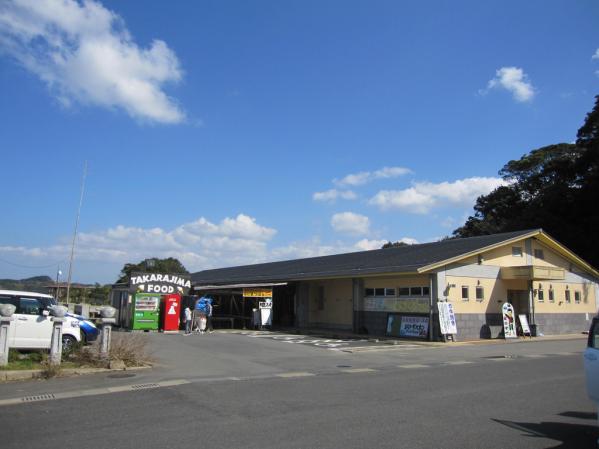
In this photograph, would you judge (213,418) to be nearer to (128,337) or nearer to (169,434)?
(169,434)

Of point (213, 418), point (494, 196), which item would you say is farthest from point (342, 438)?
point (494, 196)

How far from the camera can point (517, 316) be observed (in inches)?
1117

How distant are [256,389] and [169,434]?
3.68 m

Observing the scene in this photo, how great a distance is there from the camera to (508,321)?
86.5ft

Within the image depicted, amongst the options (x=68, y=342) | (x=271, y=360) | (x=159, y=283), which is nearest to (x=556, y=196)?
(x=159, y=283)

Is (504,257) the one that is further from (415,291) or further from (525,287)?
(415,291)

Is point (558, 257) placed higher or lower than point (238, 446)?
higher

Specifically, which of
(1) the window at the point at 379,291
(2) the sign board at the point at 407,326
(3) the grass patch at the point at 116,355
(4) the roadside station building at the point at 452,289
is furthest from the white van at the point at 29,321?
(1) the window at the point at 379,291

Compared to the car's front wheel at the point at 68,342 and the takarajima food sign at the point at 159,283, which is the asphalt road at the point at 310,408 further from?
the takarajima food sign at the point at 159,283

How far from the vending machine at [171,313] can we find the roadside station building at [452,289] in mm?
4229

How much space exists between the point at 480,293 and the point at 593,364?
812 inches

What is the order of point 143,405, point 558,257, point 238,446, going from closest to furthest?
point 238,446
point 143,405
point 558,257

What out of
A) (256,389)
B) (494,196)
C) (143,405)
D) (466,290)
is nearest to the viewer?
(143,405)

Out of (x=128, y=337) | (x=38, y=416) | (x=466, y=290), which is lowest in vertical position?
(x=38, y=416)
